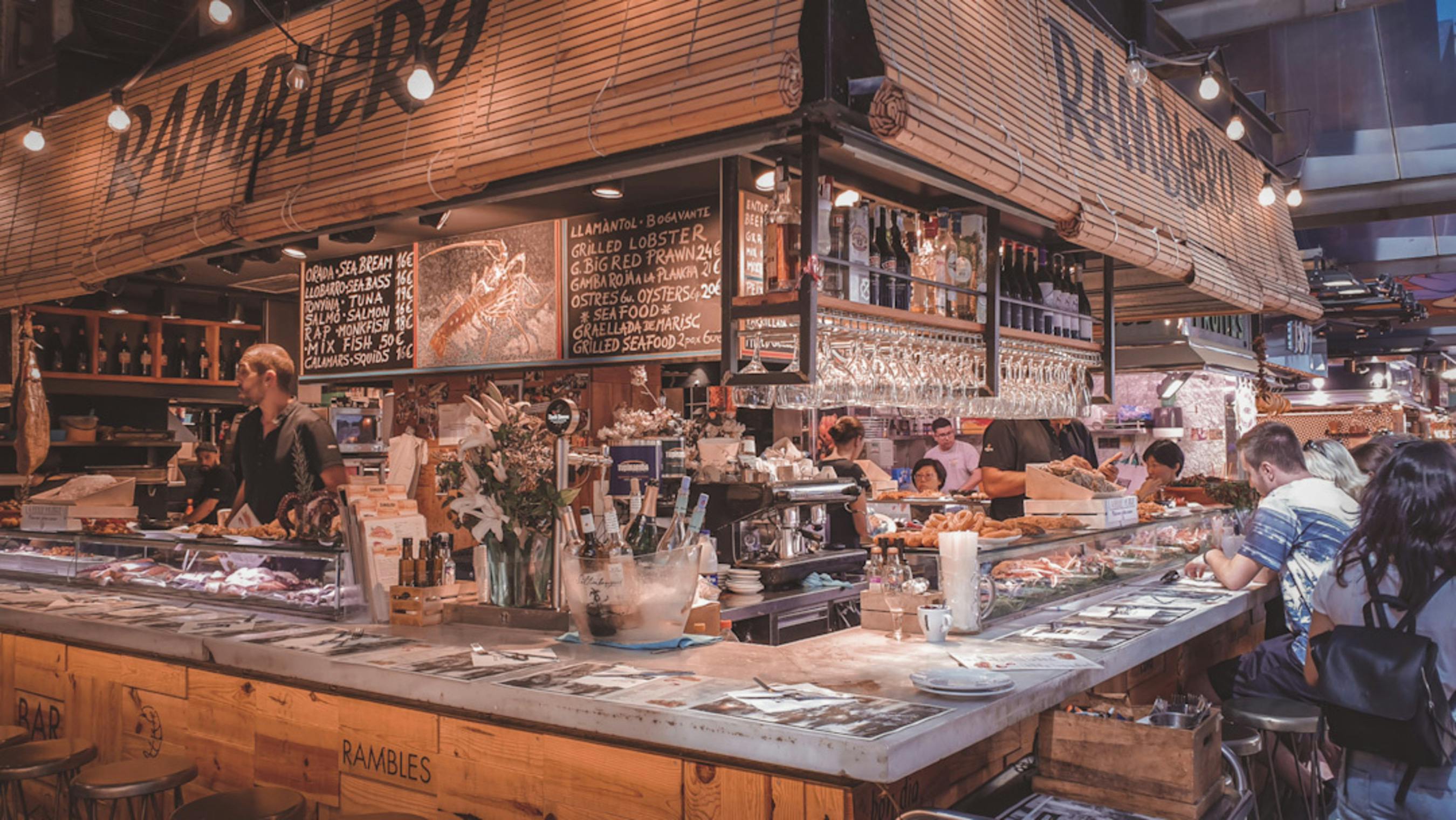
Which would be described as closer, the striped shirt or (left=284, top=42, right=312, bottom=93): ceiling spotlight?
(left=284, top=42, right=312, bottom=93): ceiling spotlight

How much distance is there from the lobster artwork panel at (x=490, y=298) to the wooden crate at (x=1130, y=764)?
3.73 m

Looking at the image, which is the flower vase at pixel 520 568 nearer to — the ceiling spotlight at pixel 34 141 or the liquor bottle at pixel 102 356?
the ceiling spotlight at pixel 34 141

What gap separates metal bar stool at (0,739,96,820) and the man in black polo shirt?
1509 millimetres

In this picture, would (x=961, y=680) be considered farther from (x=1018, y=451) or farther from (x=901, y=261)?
(x=1018, y=451)

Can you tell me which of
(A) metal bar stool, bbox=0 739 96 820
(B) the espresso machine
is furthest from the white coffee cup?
(A) metal bar stool, bbox=0 739 96 820

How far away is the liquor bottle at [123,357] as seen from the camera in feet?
27.1

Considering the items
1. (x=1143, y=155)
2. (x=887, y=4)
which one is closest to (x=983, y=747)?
(x=887, y=4)

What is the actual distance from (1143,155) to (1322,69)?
3.87 meters

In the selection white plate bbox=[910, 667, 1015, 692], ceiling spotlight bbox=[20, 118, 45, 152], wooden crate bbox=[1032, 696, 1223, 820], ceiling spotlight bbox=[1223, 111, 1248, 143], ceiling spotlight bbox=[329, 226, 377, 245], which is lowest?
wooden crate bbox=[1032, 696, 1223, 820]

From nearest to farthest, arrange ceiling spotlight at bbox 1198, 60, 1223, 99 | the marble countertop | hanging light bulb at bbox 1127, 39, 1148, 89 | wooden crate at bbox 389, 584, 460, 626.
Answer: the marble countertop → wooden crate at bbox 389, 584, 460, 626 → hanging light bulb at bbox 1127, 39, 1148, 89 → ceiling spotlight at bbox 1198, 60, 1223, 99

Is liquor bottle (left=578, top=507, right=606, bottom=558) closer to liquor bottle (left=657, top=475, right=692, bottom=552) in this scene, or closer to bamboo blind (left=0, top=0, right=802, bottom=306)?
liquor bottle (left=657, top=475, right=692, bottom=552)

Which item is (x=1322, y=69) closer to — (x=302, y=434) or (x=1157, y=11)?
(x=1157, y=11)

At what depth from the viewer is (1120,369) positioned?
8.49 metres

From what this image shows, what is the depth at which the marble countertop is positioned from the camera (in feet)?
6.41
